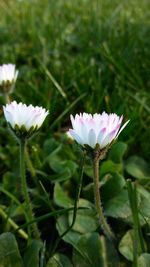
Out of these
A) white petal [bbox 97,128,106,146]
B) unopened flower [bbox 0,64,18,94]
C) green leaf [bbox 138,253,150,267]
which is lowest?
green leaf [bbox 138,253,150,267]

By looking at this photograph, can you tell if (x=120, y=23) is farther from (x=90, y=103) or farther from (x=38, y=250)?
(x=38, y=250)

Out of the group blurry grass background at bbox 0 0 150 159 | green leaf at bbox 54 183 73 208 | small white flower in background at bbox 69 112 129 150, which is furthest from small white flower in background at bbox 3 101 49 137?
blurry grass background at bbox 0 0 150 159

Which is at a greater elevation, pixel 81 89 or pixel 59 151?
pixel 81 89

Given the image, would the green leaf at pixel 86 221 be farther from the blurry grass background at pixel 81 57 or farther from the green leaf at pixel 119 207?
the blurry grass background at pixel 81 57

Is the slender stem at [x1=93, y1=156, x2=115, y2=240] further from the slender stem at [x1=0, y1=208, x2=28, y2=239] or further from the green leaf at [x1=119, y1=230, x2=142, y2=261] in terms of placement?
the slender stem at [x1=0, y1=208, x2=28, y2=239]

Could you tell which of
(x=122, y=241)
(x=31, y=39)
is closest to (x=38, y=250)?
(x=122, y=241)

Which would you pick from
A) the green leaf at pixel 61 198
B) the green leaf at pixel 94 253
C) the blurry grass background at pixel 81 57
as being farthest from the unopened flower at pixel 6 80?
the green leaf at pixel 94 253

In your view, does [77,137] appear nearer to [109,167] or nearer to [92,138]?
[92,138]
